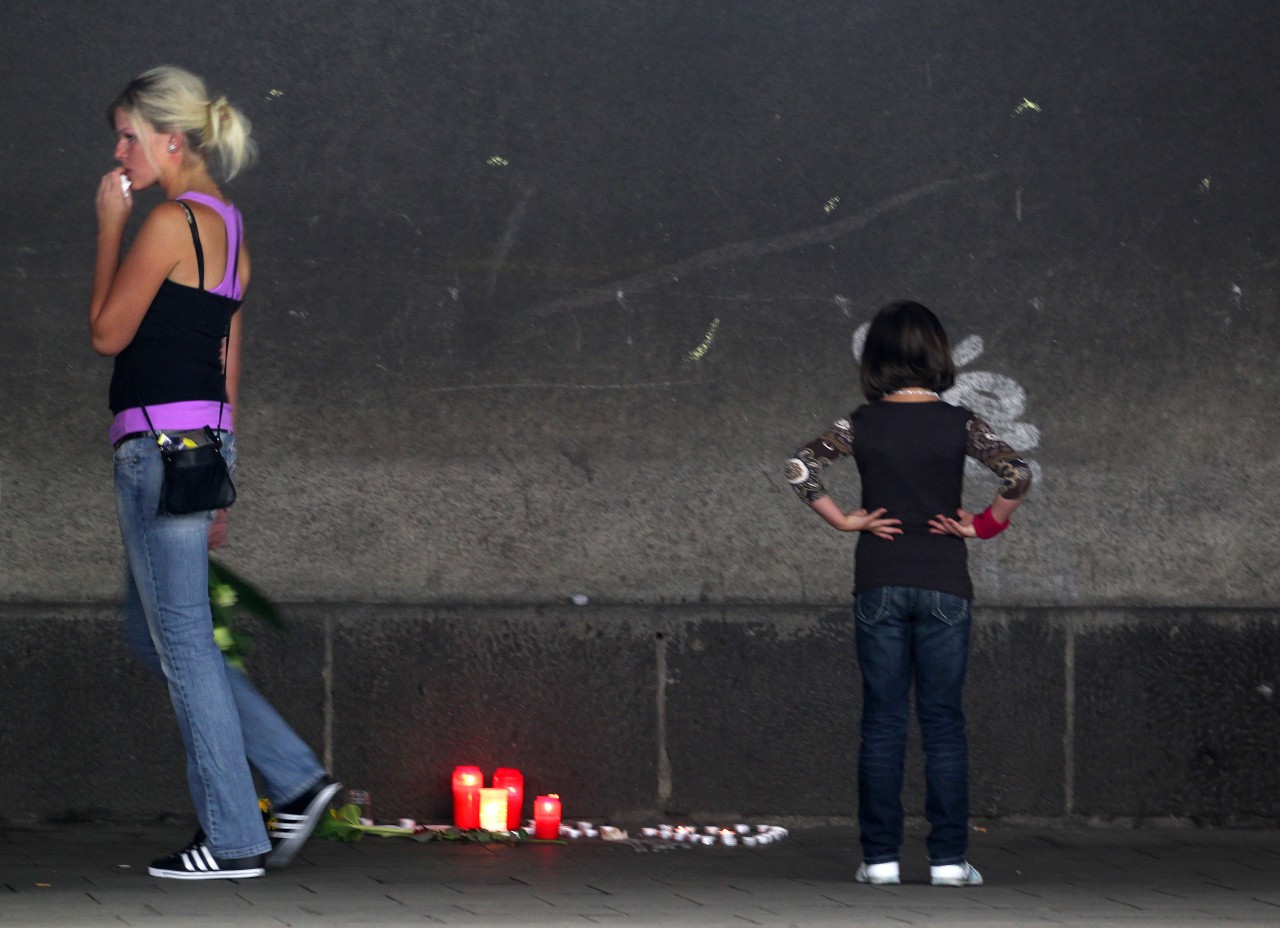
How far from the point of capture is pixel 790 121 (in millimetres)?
6020

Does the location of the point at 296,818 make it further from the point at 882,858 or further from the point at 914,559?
the point at 914,559

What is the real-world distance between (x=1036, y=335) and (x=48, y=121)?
3.24 m

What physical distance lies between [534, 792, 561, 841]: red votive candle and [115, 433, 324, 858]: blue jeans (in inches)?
46.6

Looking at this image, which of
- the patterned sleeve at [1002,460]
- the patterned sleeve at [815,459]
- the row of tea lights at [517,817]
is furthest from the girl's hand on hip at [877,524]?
the row of tea lights at [517,817]

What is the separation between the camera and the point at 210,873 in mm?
4531

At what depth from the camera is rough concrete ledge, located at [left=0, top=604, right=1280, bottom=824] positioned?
5.72m

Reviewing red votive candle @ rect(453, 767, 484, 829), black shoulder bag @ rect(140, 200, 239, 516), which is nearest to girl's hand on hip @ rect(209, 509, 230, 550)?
black shoulder bag @ rect(140, 200, 239, 516)

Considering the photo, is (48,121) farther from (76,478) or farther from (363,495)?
(363,495)

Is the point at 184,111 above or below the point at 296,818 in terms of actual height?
above

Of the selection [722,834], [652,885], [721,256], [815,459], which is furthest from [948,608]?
[721,256]

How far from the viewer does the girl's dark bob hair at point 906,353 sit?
15.5ft

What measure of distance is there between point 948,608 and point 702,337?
1641mm

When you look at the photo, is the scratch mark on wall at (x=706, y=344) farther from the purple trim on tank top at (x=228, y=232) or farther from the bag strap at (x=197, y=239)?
the bag strap at (x=197, y=239)

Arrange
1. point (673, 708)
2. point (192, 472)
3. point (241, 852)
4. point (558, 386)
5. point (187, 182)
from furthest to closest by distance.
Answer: point (558, 386)
point (673, 708)
point (187, 182)
point (241, 852)
point (192, 472)
